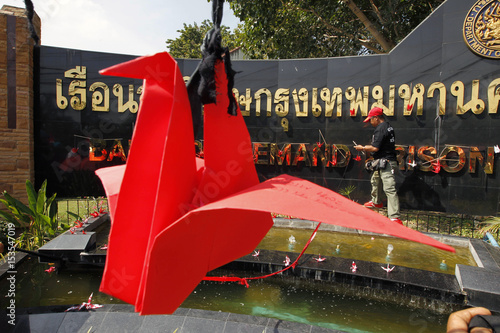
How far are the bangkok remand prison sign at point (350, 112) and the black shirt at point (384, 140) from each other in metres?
1.33

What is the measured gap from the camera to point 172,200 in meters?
1.17

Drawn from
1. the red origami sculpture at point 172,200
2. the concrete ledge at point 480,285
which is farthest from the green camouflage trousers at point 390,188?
the red origami sculpture at point 172,200

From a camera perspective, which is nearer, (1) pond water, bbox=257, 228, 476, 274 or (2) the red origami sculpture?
(2) the red origami sculpture

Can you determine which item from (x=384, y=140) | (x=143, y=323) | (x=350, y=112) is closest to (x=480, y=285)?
(x=143, y=323)

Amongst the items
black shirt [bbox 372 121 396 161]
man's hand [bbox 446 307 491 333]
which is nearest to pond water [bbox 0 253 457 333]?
man's hand [bbox 446 307 491 333]

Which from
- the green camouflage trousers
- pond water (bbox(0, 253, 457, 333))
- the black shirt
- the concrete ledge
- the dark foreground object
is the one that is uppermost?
the black shirt

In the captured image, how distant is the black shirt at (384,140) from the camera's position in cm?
570

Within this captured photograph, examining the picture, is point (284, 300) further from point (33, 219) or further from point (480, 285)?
point (33, 219)

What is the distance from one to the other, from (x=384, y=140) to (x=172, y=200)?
533 centimetres

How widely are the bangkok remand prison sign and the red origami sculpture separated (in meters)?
6.11

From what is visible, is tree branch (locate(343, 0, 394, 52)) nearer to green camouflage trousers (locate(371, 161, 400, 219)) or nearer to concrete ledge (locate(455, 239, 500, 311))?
green camouflage trousers (locate(371, 161, 400, 219))

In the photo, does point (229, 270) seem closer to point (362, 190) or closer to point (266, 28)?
point (362, 190)

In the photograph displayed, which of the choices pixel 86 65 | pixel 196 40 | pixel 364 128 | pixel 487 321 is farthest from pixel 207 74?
pixel 196 40

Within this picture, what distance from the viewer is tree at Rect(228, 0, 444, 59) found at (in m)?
9.92
